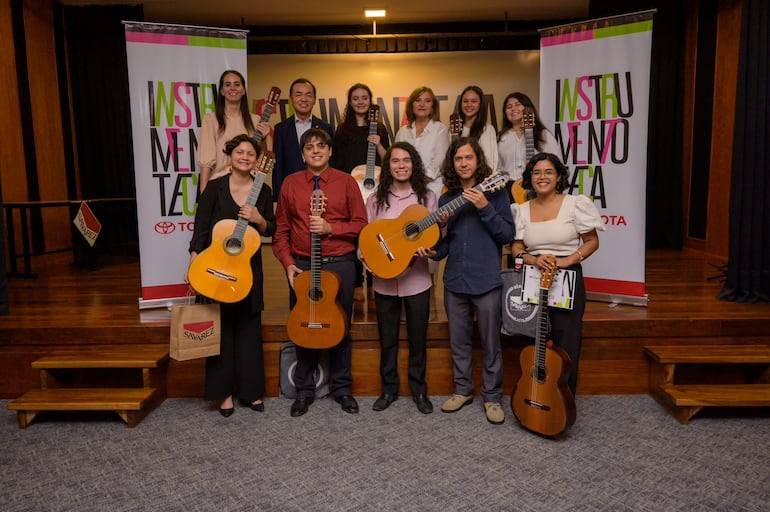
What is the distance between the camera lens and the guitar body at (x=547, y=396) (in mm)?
2656

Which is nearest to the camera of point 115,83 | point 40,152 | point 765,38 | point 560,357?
point 560,357

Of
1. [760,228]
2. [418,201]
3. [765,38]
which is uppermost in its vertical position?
[765,38]

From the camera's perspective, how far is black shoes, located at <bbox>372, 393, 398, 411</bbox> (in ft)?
10.2

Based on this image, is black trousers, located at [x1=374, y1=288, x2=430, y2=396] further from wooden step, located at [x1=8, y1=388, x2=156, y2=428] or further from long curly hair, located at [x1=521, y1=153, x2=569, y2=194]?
wooden step, located at [x1=8, y1=388, x2=156, y2=428]

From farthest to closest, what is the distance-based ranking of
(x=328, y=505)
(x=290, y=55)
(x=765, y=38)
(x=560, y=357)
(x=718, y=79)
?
1. (x=290, y=55)
2. (x=718, y=79)
3. (x=765, y=38)
4. (x=560, y=357)
5. (x=328, y=505)

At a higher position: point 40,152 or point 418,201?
point 40,152

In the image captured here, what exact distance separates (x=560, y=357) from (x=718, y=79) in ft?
15.8

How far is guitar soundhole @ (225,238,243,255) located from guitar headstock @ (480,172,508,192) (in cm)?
124

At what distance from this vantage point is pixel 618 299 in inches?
154

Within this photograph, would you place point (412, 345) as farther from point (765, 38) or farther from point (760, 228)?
point (765, 38)

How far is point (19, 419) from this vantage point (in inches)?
116

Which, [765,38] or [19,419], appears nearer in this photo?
[19,419]

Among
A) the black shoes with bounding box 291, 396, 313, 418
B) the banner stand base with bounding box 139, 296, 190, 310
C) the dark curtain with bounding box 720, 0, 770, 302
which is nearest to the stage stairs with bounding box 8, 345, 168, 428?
the banner stand base with bounding box 139, 296, 190, 310

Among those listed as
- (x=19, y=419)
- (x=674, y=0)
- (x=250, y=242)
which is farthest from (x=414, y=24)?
(x=19, y=419)
